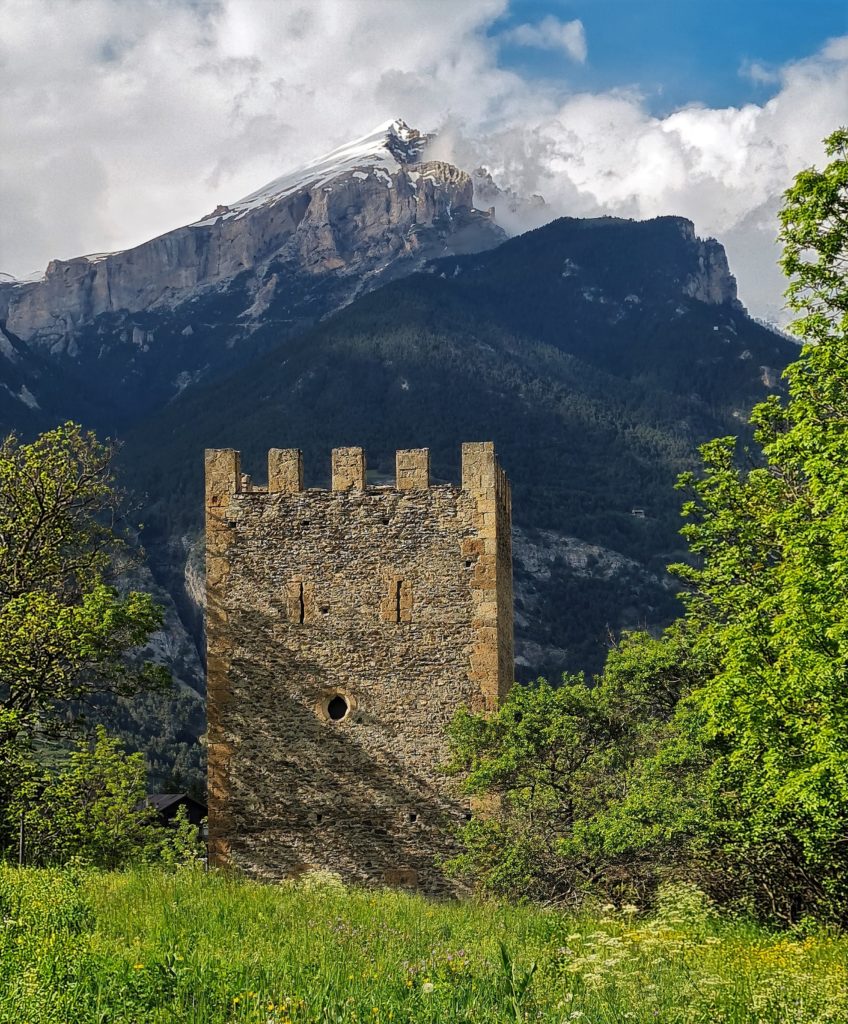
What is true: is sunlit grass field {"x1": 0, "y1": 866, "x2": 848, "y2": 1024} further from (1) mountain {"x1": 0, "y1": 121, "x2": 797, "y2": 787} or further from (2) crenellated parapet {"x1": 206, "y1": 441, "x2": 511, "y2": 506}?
(1) mountain {"x1": 0, "y1": 121, "x2": 797, "y2": 787}

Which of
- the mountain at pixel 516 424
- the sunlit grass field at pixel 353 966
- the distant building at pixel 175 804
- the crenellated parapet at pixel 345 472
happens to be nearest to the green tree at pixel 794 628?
Result: the sunlit grass field at pixel 353 966

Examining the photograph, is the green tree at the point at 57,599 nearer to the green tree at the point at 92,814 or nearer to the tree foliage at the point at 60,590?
the tree foliage at the point at 60,590

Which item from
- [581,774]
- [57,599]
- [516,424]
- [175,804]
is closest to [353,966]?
[581,774]

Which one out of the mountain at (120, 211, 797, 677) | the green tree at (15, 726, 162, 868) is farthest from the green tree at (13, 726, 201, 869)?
the mountain at (120, 211, 797, 677)

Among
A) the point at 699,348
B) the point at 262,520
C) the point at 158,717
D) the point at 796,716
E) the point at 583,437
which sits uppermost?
the point at 699,348

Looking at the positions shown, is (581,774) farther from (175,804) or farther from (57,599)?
(175,804)

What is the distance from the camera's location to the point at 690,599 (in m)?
20.5

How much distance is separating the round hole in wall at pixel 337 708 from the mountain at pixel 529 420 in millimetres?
79200

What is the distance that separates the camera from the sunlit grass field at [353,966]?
8.05 m

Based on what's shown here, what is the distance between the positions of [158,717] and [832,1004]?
268 feet

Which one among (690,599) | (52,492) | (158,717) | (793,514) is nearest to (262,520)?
(52,492)

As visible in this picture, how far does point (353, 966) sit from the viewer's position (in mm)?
9469

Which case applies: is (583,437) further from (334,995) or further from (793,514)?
(334,995)

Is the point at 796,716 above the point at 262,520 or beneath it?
beneath
